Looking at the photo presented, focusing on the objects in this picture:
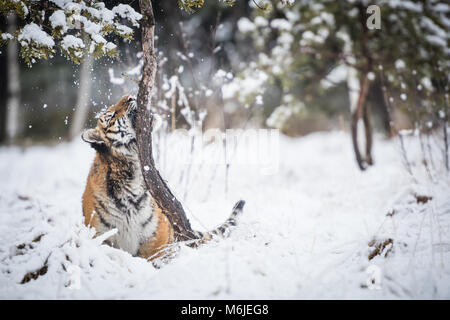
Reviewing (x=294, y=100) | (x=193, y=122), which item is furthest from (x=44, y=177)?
(x=294, y=100)

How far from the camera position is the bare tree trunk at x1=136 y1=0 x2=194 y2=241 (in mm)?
1982

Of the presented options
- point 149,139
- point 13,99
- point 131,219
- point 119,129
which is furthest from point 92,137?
point 13,99

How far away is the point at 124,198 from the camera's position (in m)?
2.19

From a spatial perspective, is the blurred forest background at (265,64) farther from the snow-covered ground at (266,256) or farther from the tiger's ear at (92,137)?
the snow-covered ground at (266,256)

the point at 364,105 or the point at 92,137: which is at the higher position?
the point at 364,105

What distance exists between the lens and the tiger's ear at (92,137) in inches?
80.0

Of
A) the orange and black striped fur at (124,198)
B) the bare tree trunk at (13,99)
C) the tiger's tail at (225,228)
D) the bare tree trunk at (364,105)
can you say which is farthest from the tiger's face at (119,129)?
the bare tree trunk at (364,105)

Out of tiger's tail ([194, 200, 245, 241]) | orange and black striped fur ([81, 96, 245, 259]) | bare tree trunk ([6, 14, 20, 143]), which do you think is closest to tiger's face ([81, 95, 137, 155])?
orange and black striped fur ([81, 96, 245, 259])

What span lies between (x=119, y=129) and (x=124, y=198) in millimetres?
633

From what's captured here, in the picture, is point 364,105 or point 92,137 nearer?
point 92,137

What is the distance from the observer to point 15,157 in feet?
26.2

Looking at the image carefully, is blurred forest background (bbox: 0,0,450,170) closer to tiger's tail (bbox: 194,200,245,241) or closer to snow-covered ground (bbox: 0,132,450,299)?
snow-covered ground (bbox: 0,132,450,299)

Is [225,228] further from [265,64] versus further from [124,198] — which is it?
[265,64]

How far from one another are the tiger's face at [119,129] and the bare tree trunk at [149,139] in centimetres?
24
